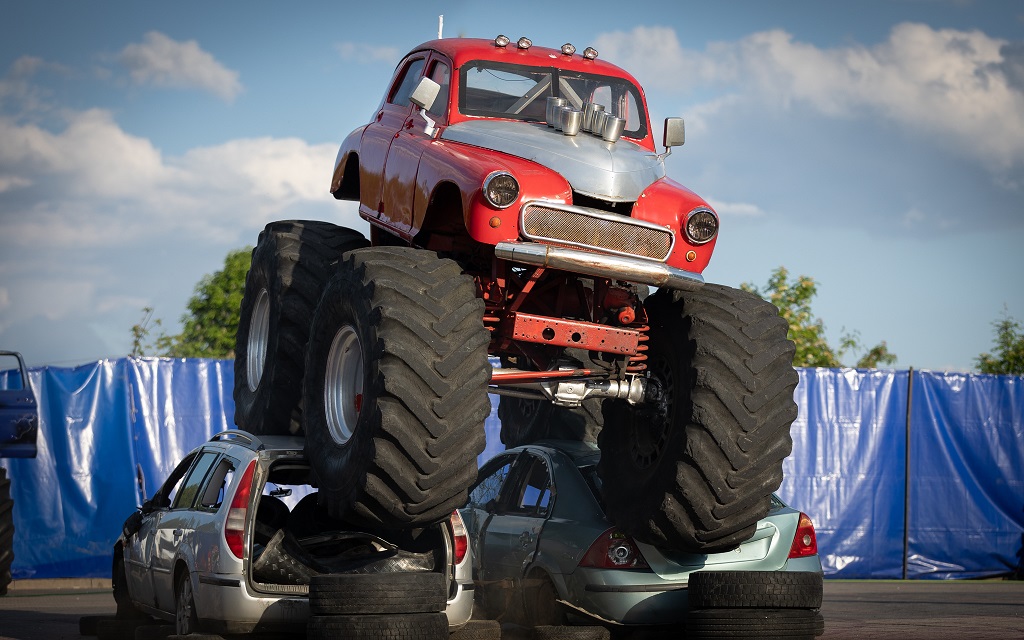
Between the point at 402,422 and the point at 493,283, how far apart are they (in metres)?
1.43

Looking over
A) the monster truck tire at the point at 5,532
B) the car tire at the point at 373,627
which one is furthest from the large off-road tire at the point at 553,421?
the monster truck tire at the point at 5,532

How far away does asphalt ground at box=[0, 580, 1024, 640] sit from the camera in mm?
10188

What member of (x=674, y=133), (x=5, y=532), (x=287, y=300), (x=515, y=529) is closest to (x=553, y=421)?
(x=515, y=529)

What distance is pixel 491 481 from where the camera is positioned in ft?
33.5

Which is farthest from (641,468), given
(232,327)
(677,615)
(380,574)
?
(232,327)

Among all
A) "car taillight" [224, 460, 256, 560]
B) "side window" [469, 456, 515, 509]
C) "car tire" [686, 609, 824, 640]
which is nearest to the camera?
"car taillight" [224, 460, 256, 560]

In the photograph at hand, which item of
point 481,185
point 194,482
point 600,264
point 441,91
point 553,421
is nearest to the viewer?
point 481,185

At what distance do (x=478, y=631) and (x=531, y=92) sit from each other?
392 centimetres

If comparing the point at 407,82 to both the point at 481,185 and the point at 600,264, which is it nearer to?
the point at 481,185

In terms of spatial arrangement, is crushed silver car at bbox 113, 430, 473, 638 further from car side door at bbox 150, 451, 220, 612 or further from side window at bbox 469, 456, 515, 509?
side window at bbox 469, 456, 515, 509

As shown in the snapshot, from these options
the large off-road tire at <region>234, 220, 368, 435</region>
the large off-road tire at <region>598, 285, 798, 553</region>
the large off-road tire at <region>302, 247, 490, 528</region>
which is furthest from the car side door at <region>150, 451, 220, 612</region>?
the large off-road tire at <region>598, 285, 798, 553</region>

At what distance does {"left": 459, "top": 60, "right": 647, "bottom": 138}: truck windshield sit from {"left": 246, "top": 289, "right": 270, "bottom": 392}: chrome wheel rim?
8.59 feet

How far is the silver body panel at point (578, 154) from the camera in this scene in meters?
7.84

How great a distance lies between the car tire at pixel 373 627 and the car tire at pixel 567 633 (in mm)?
1080
